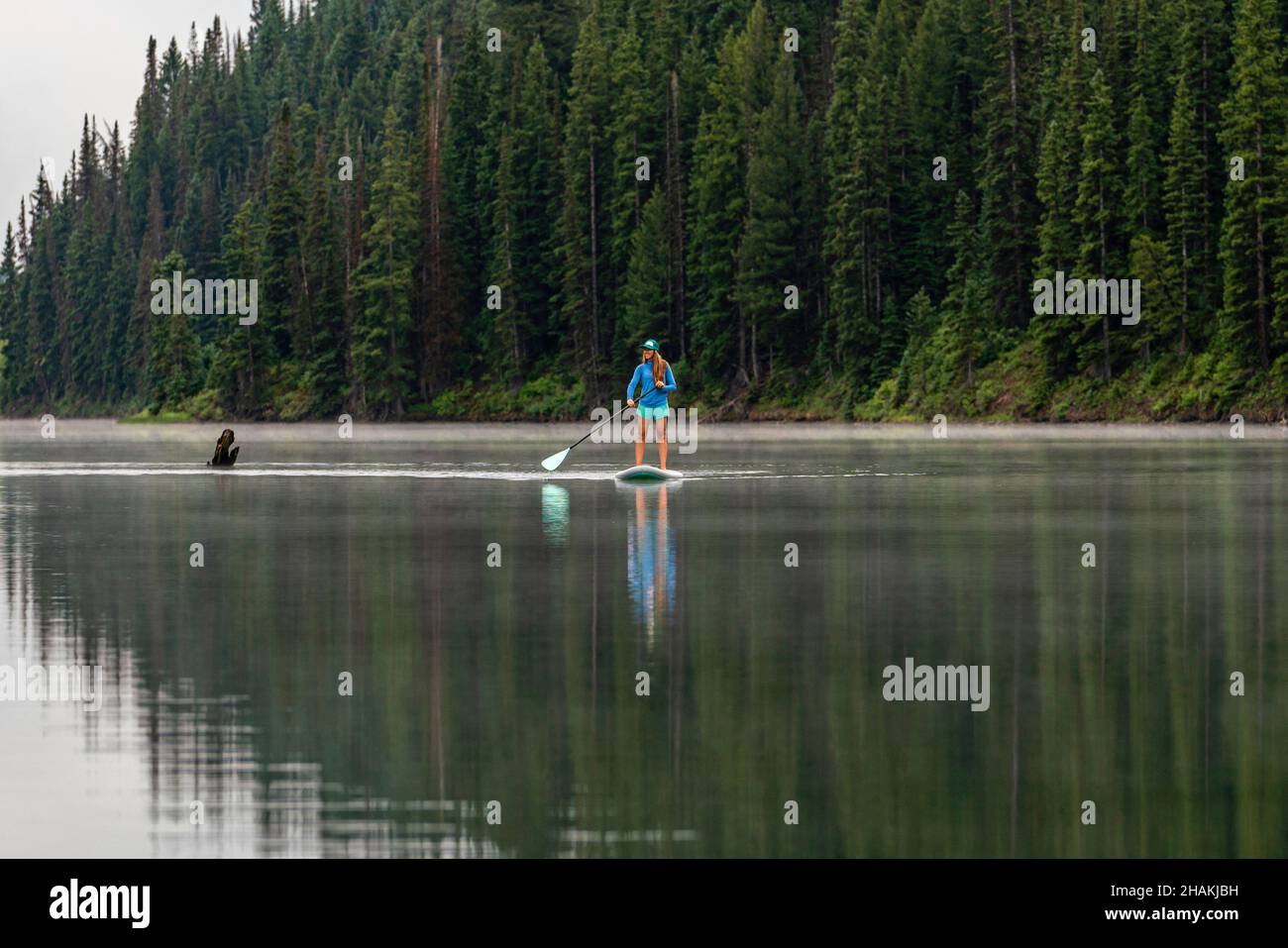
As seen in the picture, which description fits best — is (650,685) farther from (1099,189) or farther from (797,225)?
(797,225)

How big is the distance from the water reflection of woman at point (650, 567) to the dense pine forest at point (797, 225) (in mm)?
56504

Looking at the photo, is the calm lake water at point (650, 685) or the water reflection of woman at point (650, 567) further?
the water reflection of woman at point (650, 567)

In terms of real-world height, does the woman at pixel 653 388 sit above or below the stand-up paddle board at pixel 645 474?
above

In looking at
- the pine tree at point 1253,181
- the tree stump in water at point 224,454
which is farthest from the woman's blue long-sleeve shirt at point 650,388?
the pine tree at point 1253,181

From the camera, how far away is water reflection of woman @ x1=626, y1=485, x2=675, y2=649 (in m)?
16.1

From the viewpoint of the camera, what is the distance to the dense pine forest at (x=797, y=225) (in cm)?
8619

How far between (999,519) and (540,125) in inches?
3990

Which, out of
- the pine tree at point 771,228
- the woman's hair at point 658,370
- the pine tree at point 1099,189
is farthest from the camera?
the pine tree at point 771,228

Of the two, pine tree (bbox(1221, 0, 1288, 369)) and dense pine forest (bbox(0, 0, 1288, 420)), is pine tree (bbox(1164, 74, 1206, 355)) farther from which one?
pine tree (bbox(1221, 0, 1288, 369))

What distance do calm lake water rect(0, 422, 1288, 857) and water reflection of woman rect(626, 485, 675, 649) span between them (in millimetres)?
82

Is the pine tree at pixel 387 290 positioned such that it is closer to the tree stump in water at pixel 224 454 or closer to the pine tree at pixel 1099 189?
the pine tree at pixel 1099 189

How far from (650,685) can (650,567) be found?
25.3 ft

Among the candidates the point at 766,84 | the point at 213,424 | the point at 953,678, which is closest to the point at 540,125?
the point at 766,84
